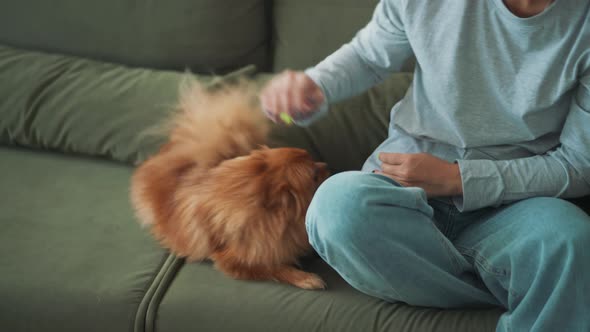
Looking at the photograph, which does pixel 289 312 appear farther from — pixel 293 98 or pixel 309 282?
pixel 293 98

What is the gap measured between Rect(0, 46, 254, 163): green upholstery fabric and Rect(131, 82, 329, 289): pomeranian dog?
17 centimetres

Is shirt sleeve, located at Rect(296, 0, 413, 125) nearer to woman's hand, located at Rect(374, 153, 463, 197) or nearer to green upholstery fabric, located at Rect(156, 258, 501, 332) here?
woman's hand, located at Rect(374, 153, 463, 197)

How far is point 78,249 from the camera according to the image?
4.01 feet

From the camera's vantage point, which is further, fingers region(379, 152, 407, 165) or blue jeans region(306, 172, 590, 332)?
fingers region(379, 152, 407, 165)

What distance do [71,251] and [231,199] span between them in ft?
1.20

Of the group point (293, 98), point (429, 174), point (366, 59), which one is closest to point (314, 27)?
point (366, 59)

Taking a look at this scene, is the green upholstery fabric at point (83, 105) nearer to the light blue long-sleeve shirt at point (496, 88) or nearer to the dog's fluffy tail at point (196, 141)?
the dog's fluffy tail at point (196, 141)

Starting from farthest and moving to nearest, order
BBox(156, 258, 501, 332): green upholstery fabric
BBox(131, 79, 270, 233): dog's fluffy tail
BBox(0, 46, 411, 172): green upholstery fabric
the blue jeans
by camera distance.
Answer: BBox(0, 46, 411, 172): green upholstery fabric → BBox(131, 79, 270, 233): dog's fluffy tail → BBox(156, 258, 501, 332): green upholstery fabric → the blue jeans

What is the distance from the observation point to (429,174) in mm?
1079

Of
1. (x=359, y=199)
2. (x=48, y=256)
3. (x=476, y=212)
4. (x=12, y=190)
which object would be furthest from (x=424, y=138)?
(x=12, y=190)

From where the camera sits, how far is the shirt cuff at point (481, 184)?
106 cm

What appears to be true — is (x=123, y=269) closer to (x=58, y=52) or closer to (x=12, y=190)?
(x=12, y=190)

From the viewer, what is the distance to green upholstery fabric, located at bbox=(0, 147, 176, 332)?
1106 millimetres

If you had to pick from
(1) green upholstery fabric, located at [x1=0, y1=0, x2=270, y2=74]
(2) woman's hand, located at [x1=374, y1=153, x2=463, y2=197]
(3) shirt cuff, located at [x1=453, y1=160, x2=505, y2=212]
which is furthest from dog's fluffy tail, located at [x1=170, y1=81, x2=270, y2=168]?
(3) shirt cuff, located at [x1=453, y1=160, x2=505, y2=212]
